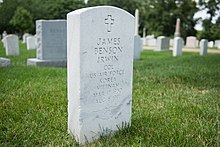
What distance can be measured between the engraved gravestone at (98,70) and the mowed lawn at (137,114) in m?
0.18

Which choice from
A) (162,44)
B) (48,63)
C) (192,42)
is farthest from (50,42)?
(192,42)

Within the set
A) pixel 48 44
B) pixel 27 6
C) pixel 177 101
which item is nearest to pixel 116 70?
pixel 177 101

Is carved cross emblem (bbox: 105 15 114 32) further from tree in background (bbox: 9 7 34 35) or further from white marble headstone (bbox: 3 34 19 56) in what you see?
tree in background (bbox: 9 7 34 35)

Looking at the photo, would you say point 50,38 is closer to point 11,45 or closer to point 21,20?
point 11,45

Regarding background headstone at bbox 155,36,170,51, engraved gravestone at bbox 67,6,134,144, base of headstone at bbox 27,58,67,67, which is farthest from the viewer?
background headstone at bbox 155,36,170,51

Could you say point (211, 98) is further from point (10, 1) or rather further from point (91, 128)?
point (10, 1)

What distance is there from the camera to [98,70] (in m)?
2.91

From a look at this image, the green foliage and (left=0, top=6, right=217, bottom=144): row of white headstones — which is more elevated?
the green foliage

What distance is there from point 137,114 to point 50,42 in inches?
261

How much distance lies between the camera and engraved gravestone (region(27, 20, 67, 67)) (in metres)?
9.59

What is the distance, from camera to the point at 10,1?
36844 mm

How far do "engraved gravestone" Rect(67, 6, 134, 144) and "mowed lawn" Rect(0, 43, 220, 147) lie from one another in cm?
18

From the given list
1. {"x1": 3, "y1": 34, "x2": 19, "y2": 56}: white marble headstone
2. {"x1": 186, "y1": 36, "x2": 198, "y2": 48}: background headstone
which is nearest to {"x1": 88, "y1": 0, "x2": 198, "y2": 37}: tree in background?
{"x1": 186, "y1": 36, "x2": 198, "y2": 48}: background headstone

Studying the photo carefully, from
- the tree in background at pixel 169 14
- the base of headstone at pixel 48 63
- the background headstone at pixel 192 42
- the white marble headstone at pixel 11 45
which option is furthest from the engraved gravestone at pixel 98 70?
the tree in background at pixel 169 14
